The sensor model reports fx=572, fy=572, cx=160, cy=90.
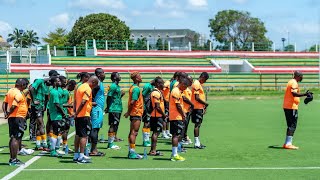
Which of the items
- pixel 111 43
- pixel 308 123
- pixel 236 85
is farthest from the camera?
pixel 111 43

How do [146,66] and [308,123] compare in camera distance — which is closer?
[308,123]

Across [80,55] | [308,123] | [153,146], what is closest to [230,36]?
[80,55]

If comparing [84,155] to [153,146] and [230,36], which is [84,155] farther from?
[230,36]

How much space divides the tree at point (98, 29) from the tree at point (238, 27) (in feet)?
51.6

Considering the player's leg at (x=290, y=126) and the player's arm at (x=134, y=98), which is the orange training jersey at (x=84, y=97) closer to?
the player's arm at (x=134, y=98)

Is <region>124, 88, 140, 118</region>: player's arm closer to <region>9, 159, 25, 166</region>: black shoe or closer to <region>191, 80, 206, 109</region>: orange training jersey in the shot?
<region>191, 80, 206, 109</region>: orange training jersey

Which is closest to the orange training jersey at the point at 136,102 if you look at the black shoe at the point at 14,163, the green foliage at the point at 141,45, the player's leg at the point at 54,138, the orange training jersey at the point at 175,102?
the orange training jersey at the point at 175,102

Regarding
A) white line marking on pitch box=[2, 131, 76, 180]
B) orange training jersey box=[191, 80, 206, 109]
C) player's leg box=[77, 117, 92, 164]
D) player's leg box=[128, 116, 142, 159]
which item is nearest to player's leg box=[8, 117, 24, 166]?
white line marking on pitch box=[2, 131, 76, 180]

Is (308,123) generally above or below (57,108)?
below

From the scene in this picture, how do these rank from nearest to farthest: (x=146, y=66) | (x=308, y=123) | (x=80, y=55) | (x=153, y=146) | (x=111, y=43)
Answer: (x=153, y=146) < (x=308, y=123) < (x=146, y=66) < (x=80, y=55) < (x=111, y=43)

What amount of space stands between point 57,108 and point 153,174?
3136 millimetres

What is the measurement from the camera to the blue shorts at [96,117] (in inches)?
489

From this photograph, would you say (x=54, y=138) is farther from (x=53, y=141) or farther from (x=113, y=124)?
(x=113, y=124)

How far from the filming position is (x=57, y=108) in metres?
12.3
